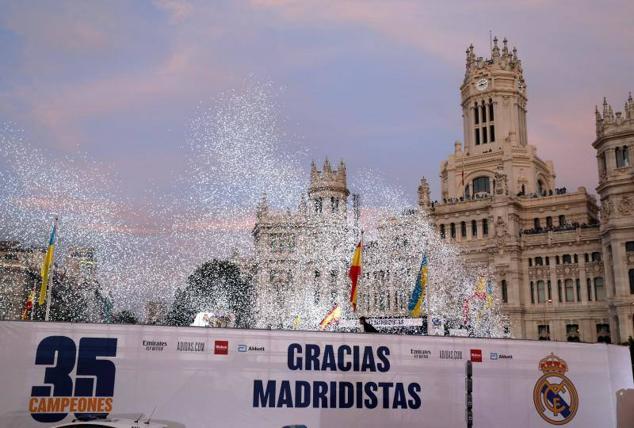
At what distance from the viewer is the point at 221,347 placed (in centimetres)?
1448

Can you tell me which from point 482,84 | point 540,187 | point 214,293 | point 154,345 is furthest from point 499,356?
point 482,84

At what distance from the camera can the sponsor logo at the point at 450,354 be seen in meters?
15.7

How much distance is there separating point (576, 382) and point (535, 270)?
58.2 m

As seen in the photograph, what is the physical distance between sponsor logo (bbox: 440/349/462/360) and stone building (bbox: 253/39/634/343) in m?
52.5

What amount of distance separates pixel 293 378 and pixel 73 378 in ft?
17.0

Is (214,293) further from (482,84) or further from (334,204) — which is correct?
(482,84)

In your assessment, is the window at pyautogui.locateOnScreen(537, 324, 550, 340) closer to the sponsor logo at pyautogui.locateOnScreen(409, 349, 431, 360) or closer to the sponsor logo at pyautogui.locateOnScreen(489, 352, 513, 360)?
the sponsor logo at pyautogui.locateOnScreen(489, 352, 513, 360)

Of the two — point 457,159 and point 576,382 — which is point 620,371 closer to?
point 576,382

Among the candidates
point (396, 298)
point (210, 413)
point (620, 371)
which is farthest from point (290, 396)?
point (396, 298)

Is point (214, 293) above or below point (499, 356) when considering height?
above

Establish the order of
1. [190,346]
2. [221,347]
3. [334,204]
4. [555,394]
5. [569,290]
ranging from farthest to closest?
1. [334,204]
2. [569,290]
3. [555,394]
4. [221,347]
5. [190,346]

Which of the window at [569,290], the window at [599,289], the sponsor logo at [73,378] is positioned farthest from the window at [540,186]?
the sponsor logo at [73,378]

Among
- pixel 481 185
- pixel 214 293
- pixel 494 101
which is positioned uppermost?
pixel 494 101

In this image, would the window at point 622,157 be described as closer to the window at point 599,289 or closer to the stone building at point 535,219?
the stone building at point 535,219
